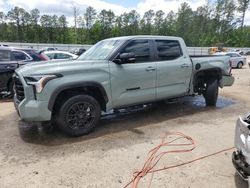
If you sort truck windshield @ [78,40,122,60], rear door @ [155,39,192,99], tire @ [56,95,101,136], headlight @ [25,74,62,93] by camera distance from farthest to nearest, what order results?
rear door @ [155,39,192,99]
truck windshield @ [78,40,122,60]
tire @ [56,95,101,136]
headlight @ [25,74,62,93]

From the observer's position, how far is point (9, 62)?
8.72m

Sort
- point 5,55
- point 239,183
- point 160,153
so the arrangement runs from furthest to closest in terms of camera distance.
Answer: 1. point 5,55
2. point 160,153
3. point 239,183

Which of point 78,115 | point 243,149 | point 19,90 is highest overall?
point 19,90

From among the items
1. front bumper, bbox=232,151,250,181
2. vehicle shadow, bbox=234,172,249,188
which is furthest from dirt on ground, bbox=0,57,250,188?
front bumper, bbox=232,151,250,181

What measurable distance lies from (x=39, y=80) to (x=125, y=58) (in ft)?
5.64

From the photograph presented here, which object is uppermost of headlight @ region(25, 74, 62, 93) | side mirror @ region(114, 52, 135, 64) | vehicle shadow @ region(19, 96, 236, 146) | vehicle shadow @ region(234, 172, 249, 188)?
side mirror @ region(114, 52, 135, 64)

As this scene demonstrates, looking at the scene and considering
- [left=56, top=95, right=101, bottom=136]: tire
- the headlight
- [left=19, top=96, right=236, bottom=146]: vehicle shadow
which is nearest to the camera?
the headlight

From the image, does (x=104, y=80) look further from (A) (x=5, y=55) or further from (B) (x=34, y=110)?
(A) (x=5, y=55)

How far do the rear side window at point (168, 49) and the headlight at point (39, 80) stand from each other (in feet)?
8.38

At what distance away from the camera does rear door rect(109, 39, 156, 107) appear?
5.40 m

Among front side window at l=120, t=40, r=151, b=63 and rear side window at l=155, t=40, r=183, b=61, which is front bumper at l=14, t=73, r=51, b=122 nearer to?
front side window at l=120, t=40, r=151, b=63

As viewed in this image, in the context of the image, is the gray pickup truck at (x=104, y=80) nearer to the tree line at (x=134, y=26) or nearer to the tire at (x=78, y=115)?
the tire at (x=78, y=115)

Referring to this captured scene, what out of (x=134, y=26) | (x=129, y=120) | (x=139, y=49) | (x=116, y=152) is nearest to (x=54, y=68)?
(x=116, y=152)

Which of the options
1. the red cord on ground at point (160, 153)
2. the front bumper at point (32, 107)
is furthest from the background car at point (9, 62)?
the red cord on ground at point (160, 153)
